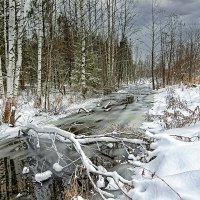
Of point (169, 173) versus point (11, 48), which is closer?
Result: point (169, 173)

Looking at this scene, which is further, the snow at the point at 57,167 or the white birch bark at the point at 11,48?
the white birch bark at the point at 11,48

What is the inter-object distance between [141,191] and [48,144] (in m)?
4.16

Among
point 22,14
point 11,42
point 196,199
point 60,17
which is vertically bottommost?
point 196,199

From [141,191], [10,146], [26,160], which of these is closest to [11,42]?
[10,146]

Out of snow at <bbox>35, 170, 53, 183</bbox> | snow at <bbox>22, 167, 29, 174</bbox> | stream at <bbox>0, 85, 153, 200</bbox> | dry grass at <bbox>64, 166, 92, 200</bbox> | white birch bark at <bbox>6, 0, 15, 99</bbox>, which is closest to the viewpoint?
dry grass at <bbox>64, 166, 92, 200</bbox>

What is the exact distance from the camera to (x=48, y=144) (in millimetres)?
8156

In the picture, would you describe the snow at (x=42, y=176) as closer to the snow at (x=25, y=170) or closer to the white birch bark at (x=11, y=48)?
the snow at (x=25, y=170)

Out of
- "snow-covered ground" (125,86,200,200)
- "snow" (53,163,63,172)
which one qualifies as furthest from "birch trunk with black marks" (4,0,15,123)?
"snow-covered ground" (125,86,200,200)

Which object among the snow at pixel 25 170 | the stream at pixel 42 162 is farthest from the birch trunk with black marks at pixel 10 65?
the snow at pixel 25 170

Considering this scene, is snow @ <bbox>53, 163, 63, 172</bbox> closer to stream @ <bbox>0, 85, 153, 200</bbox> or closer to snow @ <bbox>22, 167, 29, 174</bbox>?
stream @ <bbox>0, 85, 153, 200</bbox>

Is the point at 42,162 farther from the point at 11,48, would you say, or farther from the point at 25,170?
the point at 11,48

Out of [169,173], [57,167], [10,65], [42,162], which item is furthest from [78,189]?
[10,65]

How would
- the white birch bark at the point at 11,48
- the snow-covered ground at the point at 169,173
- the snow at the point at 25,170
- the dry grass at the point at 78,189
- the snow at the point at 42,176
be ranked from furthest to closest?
the white birch bark at the point at 11,48 < the snow at the point at 25,170 < the snow at the point at 42,176 < the dry grass at the point at 78,189 < the snow-covered ground at the point at 169,173

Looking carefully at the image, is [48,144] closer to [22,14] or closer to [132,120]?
[132,120]
